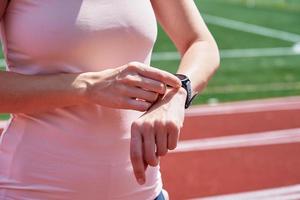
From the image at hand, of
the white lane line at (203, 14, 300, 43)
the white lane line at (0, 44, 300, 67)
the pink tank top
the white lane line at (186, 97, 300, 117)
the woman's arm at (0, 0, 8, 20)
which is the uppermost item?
the woman's arm at (0, 0, 8, 20)

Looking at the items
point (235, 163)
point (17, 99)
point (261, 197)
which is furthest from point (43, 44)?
point (235, 163)

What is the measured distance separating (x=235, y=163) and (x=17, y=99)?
1.85m

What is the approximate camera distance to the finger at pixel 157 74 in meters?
1.06

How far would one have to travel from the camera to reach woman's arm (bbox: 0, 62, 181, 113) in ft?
3.49

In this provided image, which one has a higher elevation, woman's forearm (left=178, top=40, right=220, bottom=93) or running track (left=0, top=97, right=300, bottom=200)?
woman's forearm (left=178, top=40, right=220, bottom=93)

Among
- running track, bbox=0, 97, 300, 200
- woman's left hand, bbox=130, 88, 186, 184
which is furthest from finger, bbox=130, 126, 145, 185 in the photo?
running track, bbox=0, 97, 300, 200

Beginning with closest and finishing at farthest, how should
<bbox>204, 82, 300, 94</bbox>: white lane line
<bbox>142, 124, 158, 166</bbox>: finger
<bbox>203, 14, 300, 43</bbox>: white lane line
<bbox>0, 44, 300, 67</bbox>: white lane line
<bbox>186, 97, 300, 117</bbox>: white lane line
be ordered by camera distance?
<bbox>142, 124, 158, 166</bbox>: finger, <bbox>186, 97, 300, 117</bbox>: white lane line, <bbox>204, 82, 300, 94</bbox>: white lane line, <bbox>0, 44, 300, 67</bbox>: white lane line, <bbox>203, 14, 300, 43</bbox>: white lane line

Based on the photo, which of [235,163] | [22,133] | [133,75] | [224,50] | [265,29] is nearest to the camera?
[133,75]

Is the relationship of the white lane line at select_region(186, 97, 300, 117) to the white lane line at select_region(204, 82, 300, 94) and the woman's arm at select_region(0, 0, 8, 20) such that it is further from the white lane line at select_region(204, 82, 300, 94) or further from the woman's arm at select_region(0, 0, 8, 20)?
the white lane line at select_region(204, 82, 300, 94)

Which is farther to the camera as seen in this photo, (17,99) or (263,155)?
(263,155)

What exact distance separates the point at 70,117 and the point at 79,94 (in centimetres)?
8

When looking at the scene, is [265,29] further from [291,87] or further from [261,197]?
[261,197]

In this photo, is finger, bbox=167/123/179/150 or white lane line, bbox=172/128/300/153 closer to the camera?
finger, bbox=167/123/179/150

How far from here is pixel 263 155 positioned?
2896mm
